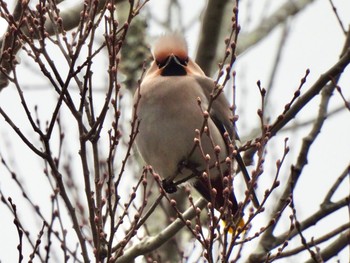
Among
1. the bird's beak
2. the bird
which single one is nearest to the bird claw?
the bird

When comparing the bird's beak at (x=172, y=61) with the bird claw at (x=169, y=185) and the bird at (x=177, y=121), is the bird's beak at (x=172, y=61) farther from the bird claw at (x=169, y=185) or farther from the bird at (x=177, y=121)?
the bird claw at (x=169, y=185)

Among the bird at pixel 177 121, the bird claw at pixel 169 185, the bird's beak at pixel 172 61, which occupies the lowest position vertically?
the bird claw at pixel 169 185

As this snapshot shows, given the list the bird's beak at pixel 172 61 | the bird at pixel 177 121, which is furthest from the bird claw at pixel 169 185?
the bird's beak at pixel 172 61

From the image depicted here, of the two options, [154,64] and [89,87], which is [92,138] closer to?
[89,87]

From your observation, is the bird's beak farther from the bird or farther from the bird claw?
the bird claw

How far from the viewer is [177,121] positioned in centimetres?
440

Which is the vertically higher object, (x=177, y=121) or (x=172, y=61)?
(x=172, y=61)

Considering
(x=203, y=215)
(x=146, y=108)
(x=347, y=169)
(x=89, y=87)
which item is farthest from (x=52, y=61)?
A: (x=203, y=215)

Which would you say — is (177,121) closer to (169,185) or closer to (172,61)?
(169,185)

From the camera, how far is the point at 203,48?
5.53m

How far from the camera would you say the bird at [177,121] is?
4387 mm

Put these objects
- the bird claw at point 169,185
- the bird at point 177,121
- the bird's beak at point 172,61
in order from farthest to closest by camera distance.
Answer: the bird's beak at point 172,61 → the bird claw at point 169,185 → the bird at point 177,121

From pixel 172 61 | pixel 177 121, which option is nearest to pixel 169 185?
pixel 177 121

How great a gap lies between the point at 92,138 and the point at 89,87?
202 millimetres
